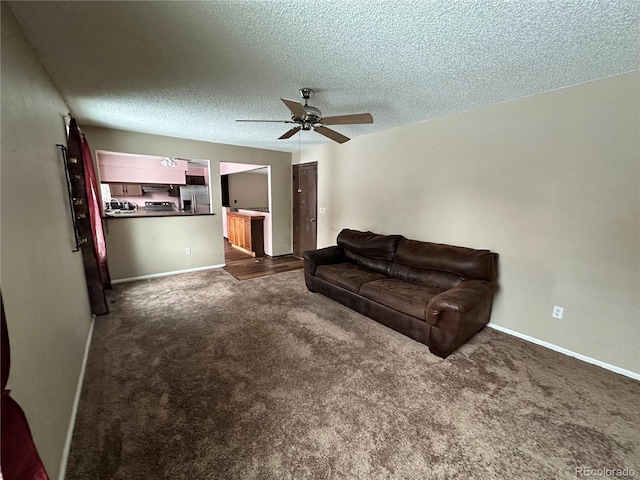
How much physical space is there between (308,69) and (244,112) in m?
1.31

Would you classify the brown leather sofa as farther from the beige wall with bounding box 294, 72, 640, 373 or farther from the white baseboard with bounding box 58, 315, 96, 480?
the white baseboard with bounding box 58, 315, 96, 480

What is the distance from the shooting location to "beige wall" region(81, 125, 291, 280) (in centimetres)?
397

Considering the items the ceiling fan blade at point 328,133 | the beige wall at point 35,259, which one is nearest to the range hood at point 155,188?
the beige wall at point 35,259

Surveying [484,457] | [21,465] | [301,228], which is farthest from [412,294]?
[301,228]

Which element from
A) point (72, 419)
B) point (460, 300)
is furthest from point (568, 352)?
point (72, 419)

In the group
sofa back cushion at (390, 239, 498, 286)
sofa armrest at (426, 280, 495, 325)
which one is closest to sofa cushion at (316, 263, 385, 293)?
sofa back cushion at (390, 239, 498, 286)

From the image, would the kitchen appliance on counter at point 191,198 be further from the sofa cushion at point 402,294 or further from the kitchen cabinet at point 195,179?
the sofa cushion at point 402,294

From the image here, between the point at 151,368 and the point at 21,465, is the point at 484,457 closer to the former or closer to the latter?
the point at 21,465

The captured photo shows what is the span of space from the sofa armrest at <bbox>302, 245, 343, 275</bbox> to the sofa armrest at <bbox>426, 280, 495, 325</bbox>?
5.84ft

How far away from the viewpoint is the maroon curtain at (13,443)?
2.47 feet

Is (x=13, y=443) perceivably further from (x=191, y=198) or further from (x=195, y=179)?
(x=195, y=179)

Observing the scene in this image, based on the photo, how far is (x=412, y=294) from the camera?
2693mm

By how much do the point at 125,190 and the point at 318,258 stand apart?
19.9ft

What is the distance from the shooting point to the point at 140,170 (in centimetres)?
638
